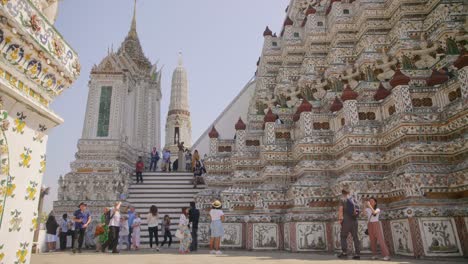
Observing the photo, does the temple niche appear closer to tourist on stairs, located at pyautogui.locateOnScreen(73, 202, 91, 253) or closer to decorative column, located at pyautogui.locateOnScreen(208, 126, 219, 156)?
decorative column, located at pyautogui.locateOnScreen(208, 126, 219, 156)

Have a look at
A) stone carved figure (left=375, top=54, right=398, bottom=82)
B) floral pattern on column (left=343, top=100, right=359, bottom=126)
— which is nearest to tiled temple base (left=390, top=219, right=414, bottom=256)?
floral pattern on column (left=343, top=100, right=359, bottom=126)

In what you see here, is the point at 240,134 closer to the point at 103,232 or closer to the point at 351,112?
the point at 351,112

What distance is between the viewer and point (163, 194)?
44.6 feet

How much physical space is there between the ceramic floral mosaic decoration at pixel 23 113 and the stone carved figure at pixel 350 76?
10107mm

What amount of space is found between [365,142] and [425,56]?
378cm

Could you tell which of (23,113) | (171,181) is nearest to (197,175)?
(171,181)

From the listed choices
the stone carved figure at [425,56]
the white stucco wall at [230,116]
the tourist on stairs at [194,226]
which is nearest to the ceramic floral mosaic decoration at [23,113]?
the tourist on stairs at [194,226]

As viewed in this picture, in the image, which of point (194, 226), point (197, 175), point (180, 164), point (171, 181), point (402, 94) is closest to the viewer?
point (402, 94)

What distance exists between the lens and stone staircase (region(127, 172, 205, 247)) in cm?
1216

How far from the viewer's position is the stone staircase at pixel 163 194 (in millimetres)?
12156

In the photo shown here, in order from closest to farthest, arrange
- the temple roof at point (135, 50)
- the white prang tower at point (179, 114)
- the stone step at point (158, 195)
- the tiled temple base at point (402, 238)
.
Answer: the tiled temple base at point (402, 238) < the stone step at point (158, 195) < the temple roof at point (135, 50) < the white prang tower at point (179, 114)

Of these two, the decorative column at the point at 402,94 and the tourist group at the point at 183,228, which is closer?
the tourist group at the point at 183,228

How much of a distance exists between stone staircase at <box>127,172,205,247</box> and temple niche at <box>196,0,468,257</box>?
6.31 feet

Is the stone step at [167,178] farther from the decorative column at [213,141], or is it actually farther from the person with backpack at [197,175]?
the decorative column at [213,141]
